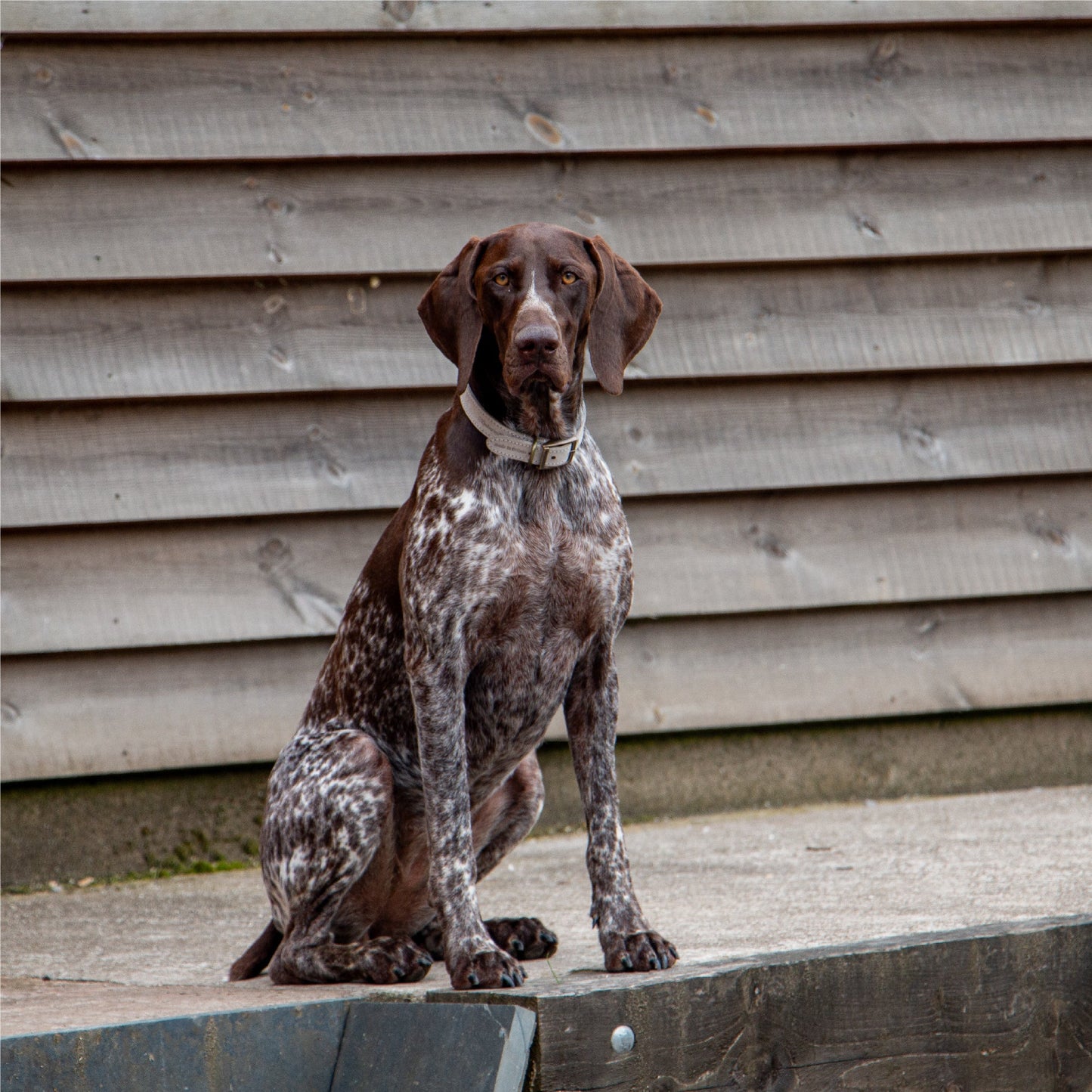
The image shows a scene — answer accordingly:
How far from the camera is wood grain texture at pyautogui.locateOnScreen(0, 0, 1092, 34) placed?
4062mm

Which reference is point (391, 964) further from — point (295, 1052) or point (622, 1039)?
point (622, 1039)

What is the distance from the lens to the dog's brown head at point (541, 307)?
2.74m

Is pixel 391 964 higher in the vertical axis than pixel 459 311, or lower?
lower

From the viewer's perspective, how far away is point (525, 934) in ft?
9.72

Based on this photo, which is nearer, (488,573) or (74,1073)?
(74,1073)

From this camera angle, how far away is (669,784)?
15.3 feet

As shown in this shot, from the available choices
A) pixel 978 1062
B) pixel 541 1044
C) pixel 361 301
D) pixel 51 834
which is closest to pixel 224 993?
pixel 541 1044

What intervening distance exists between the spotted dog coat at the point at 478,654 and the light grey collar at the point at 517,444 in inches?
0.8

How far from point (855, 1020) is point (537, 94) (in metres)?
2.85

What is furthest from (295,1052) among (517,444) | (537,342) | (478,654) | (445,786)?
(537,342)

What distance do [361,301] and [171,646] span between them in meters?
1.13

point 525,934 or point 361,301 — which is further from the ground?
point 361,301

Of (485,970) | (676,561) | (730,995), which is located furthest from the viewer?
(676,561)

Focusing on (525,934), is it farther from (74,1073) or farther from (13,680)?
(13,680)
